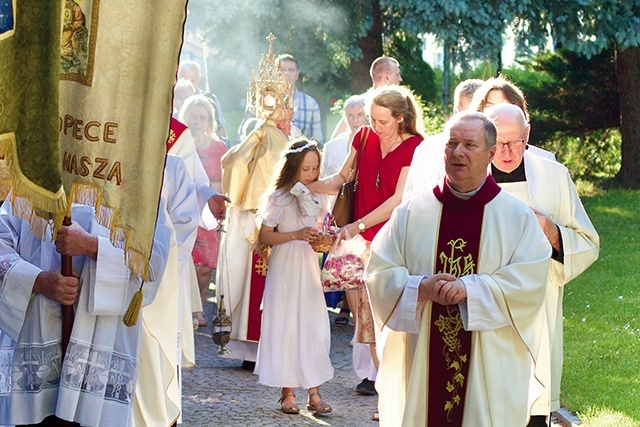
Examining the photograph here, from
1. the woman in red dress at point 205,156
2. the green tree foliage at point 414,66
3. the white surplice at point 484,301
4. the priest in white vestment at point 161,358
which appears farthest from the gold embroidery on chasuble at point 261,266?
the green tree foliage at point 414,66

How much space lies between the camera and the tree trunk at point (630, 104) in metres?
20.1

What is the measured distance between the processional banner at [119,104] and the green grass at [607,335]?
4.30 meters

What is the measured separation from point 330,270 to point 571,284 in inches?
217

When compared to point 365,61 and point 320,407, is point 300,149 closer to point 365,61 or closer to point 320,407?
point 320,407

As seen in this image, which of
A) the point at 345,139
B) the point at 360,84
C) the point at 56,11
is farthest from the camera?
the point at 360,84

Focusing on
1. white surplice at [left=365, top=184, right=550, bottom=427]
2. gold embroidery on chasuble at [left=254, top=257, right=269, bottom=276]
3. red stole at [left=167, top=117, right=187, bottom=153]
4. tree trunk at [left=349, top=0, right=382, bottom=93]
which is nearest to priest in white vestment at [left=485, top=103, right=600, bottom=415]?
white surplice at [left=365, top=184, right=550, bottom=427]

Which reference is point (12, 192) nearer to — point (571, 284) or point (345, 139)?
point (345, 139)

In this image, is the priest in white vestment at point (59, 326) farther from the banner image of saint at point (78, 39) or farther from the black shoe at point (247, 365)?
the black shoe at point (247, 365)

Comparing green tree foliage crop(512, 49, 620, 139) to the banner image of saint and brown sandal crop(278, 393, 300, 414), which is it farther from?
the banner image of saint

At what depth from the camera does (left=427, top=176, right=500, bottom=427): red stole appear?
605 cm

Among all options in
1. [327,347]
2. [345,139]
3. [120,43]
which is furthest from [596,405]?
[120,43]

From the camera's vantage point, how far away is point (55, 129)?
17.0 ft

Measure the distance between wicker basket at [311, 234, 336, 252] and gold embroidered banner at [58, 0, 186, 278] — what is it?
3.90 meters

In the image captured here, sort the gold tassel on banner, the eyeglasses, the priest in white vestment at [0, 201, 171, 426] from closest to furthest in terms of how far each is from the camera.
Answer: the gold tassel on banner
the priest in white vestment at [0, 201, 171, 426]
the eyeglasses
